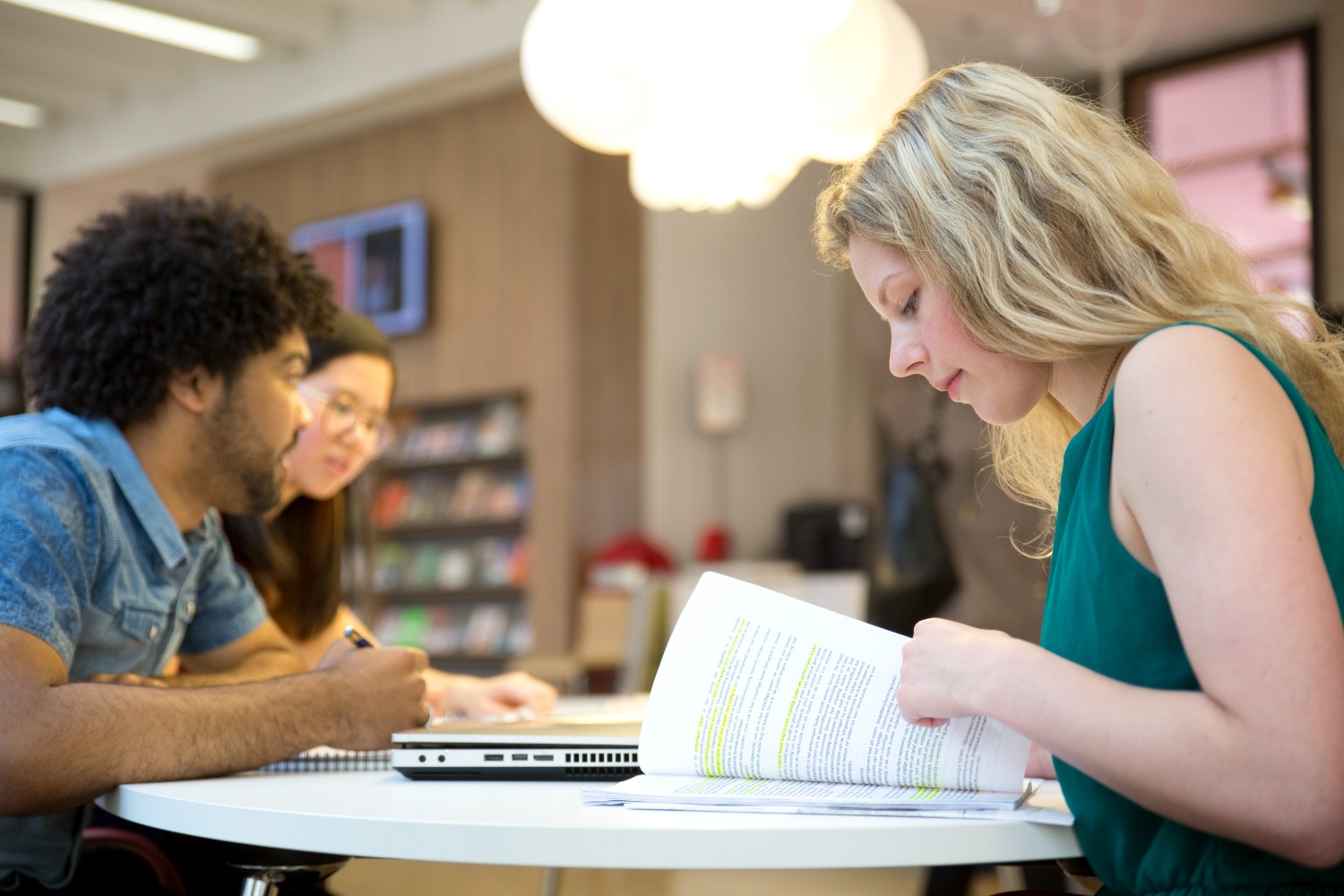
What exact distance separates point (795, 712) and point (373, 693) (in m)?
0.50

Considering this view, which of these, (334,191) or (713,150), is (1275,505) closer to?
(713,150)

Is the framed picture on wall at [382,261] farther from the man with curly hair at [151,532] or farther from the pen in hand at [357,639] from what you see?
the pen in hand at [357,639]

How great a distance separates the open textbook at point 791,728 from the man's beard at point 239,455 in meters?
0.79

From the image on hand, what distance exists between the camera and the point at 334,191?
7.36 m

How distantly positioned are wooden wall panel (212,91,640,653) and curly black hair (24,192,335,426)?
4.58m

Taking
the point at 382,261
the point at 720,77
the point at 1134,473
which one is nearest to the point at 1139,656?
the point at 1134,473

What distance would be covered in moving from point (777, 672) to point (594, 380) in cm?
541

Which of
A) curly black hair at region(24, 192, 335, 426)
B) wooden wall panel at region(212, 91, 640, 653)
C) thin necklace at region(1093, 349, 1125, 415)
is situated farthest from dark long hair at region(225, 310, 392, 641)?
wooden wall panel at region(212, 91, 640, 653)

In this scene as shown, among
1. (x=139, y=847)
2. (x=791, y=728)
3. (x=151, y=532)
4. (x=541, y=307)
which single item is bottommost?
(x=139, y=847)

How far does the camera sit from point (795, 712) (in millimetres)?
934

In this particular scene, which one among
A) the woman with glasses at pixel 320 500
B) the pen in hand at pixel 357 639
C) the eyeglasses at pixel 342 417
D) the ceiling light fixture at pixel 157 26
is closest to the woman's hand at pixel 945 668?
the pen in hand at pixel 357 639

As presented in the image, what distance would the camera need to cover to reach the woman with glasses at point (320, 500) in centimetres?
210

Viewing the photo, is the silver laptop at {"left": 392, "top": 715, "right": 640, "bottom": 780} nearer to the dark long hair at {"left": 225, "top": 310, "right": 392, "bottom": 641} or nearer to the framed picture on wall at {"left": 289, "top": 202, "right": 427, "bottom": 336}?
the dark long hair at {"left": 225, "top": 310, "right": 392, "bottom": 641}

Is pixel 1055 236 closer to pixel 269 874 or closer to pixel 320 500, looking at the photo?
pixel 269 874
